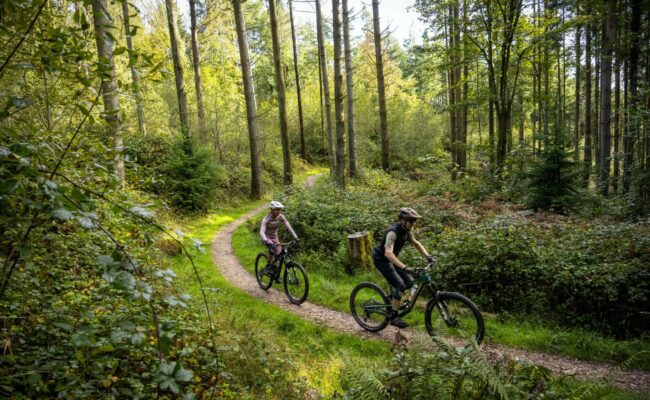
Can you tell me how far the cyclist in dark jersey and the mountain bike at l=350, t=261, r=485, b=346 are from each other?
164mm

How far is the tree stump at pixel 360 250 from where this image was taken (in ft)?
33.1

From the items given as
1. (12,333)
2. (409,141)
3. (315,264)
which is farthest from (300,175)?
(12,333)

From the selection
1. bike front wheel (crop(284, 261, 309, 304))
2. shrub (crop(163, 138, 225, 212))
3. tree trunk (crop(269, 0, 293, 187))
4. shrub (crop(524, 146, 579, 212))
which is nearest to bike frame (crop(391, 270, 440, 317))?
bike front wheel (crop(284, 261, 309, 304))

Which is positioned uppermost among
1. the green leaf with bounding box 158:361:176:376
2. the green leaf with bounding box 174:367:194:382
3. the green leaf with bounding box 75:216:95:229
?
the green leaf with bounding box 75:216:95:229

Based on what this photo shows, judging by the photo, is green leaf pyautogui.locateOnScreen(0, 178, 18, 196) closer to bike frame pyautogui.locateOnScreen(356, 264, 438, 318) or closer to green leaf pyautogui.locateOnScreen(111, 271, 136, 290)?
green leaf pyautogui.locateOnScreen(111, 271, 136, 290)

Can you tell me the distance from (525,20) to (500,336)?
13.6m

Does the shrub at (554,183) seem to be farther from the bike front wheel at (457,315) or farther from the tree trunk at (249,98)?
the tree trunk at (249,98)

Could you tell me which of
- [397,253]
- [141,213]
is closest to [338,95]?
[397,253]

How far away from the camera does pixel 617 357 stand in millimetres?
5672

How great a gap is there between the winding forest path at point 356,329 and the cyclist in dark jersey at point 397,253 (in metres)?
0.65

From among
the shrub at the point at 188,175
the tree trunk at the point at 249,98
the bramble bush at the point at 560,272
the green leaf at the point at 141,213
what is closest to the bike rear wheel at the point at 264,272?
the bramble bush at the point at 560,272

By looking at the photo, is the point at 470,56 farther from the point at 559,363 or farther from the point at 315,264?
the point at 559,363

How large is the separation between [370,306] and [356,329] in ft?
2.02

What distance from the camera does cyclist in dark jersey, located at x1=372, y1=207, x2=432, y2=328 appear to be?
6359 millimetres
